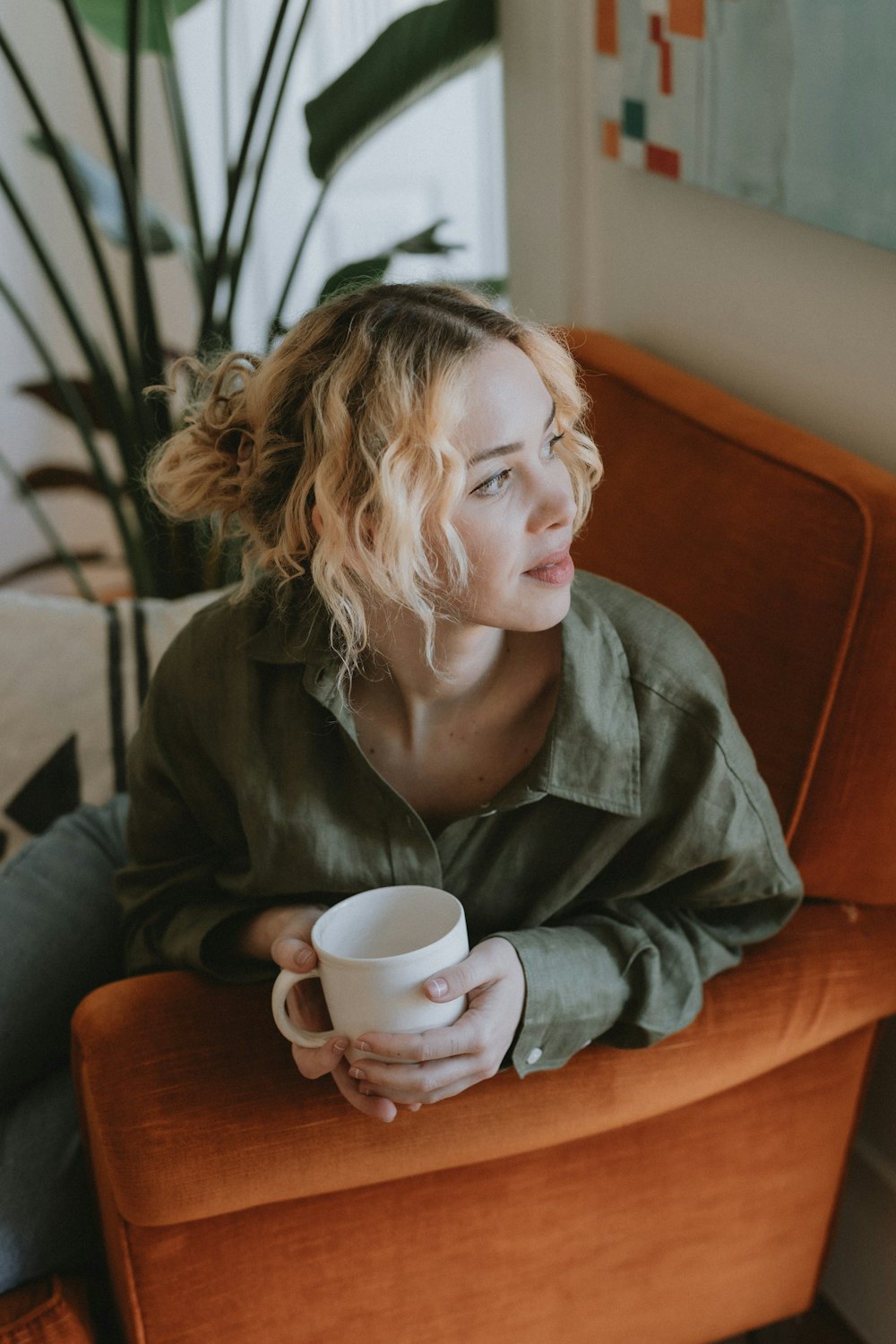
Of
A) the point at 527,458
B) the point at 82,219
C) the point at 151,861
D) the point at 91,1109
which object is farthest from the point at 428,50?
the point at 91,1109

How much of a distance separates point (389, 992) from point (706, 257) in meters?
0.98

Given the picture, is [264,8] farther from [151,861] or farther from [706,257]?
[151,861]

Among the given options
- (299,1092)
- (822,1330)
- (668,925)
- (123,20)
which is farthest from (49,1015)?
(123,20)

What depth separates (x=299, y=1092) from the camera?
3.05 ft

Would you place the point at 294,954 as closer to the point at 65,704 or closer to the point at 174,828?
the point at 174,828

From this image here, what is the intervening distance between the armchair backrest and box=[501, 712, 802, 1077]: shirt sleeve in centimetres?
8

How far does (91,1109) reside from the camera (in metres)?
0.94

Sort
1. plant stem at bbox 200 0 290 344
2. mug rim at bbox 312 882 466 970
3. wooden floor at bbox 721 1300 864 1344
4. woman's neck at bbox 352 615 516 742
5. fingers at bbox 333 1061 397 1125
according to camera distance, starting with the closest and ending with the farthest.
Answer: mug rim at bbox 312 882 466 970 → fingers at bbox 333 1061 397 1125 → woman's neck at bbox 352 615 516 742 → wooden floor at bbox 721 1300 864 1344 → plant stem at bbox 200 0 290 344

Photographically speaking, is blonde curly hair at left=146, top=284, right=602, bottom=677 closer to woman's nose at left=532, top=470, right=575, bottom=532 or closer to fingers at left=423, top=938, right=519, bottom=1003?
woman's nose at left=532, top=470, right=575, bottom=532

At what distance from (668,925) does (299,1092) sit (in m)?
0.33

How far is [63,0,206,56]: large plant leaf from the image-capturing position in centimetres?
170

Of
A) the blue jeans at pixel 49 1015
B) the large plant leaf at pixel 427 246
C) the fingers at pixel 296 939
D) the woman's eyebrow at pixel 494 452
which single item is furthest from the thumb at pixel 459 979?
the large plant leaf at pixel 427 246

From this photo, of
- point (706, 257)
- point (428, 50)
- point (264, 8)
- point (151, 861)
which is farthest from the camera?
point (264, 8)

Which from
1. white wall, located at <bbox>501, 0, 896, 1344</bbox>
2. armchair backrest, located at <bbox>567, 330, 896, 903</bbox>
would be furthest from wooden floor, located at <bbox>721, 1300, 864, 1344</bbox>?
armchair backrest, located at <bbox>567, 330, 896, 903</bbox>
